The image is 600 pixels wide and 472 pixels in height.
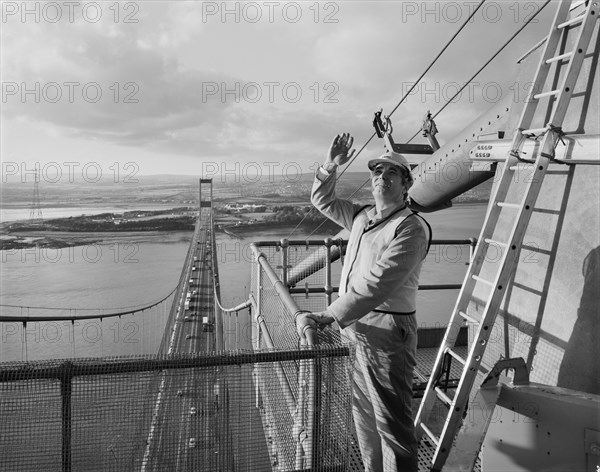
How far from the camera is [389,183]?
99.1 inches

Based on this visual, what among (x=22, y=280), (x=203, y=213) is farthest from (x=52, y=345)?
(x=203, y=213)

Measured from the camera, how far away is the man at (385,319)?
2254mm

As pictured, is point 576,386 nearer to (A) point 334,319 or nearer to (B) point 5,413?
(A) point 334,319

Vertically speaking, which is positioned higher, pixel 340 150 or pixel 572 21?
pixel 572 21

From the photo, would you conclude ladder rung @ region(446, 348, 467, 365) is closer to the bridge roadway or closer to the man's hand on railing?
the man's hand on railing

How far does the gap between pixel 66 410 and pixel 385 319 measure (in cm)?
146

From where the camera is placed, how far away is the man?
2.25 metres

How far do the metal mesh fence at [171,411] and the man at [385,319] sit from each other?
1.02 feet

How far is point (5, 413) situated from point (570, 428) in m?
2.54

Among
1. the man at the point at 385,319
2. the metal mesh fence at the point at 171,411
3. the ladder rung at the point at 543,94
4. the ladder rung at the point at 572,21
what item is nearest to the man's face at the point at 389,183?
the man at the point at 385,319

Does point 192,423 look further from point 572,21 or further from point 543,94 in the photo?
point 572,21

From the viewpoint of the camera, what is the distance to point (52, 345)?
6712cm

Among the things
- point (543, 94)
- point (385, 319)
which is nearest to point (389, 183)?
point (385, 319)

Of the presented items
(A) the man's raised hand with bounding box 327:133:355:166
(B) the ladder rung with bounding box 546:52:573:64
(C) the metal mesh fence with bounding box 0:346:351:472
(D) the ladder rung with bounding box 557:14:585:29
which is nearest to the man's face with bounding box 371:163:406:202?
(A) the man's raised hand with bounding box 327:133:355:166
